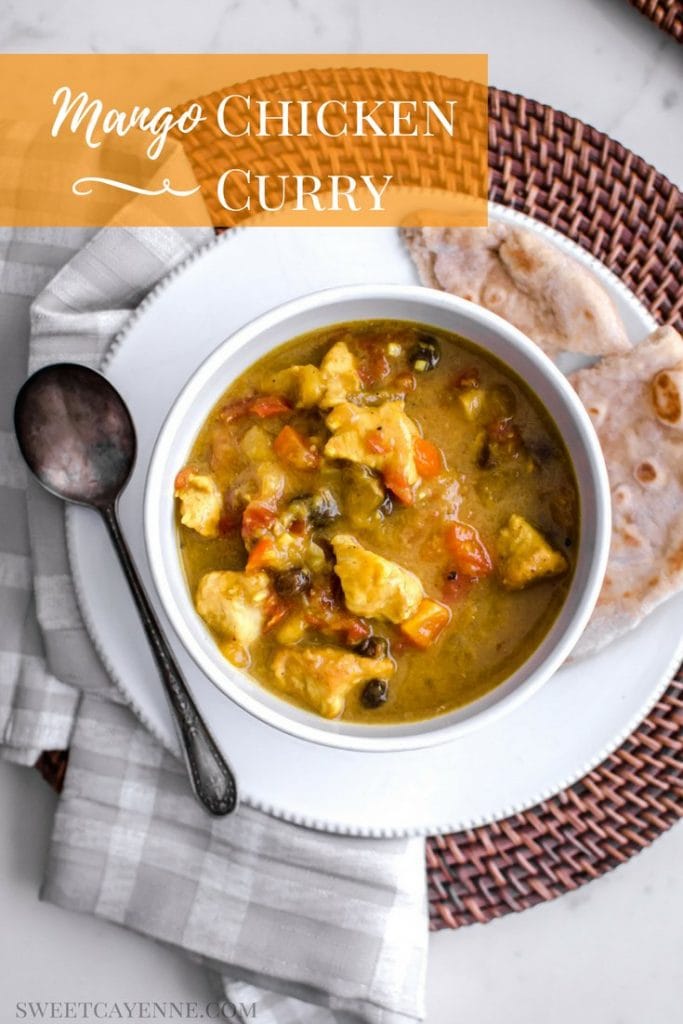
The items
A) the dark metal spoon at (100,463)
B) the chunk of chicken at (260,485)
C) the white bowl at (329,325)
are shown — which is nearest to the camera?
the white bowl at (329,325)

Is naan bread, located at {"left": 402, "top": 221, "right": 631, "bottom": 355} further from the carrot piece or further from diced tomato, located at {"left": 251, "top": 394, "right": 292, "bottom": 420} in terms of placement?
the carrot piece

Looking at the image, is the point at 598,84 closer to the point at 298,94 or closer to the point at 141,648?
the point at 298,94

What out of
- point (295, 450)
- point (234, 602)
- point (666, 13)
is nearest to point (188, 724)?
point (234, 602)

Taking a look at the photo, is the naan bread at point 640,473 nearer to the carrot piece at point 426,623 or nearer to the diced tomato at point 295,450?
the carrot piece at point 426,623

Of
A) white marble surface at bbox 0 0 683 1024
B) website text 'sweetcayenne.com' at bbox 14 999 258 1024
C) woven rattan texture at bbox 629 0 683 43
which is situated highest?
woven rattan texture at bbox 629 0 683 43

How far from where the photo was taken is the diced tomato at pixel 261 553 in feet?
9.53

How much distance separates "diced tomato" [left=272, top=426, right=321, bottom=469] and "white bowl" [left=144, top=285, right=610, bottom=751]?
24 centimetres

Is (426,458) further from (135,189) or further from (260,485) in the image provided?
(135,189)

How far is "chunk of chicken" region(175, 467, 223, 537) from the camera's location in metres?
2.93

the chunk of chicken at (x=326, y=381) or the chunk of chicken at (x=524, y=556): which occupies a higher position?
the chunk of chicken at (x=326, y=381)

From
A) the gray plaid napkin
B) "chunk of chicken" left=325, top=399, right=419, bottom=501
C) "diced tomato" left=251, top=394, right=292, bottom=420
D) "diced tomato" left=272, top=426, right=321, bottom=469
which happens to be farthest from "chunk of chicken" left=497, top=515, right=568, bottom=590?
the gray plaid napkin

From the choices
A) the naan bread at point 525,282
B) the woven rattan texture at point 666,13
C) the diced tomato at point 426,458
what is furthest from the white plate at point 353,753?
the woven rattan texture at point 666,13

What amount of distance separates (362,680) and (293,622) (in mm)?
256

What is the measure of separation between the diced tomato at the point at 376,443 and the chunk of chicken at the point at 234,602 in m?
0.47
